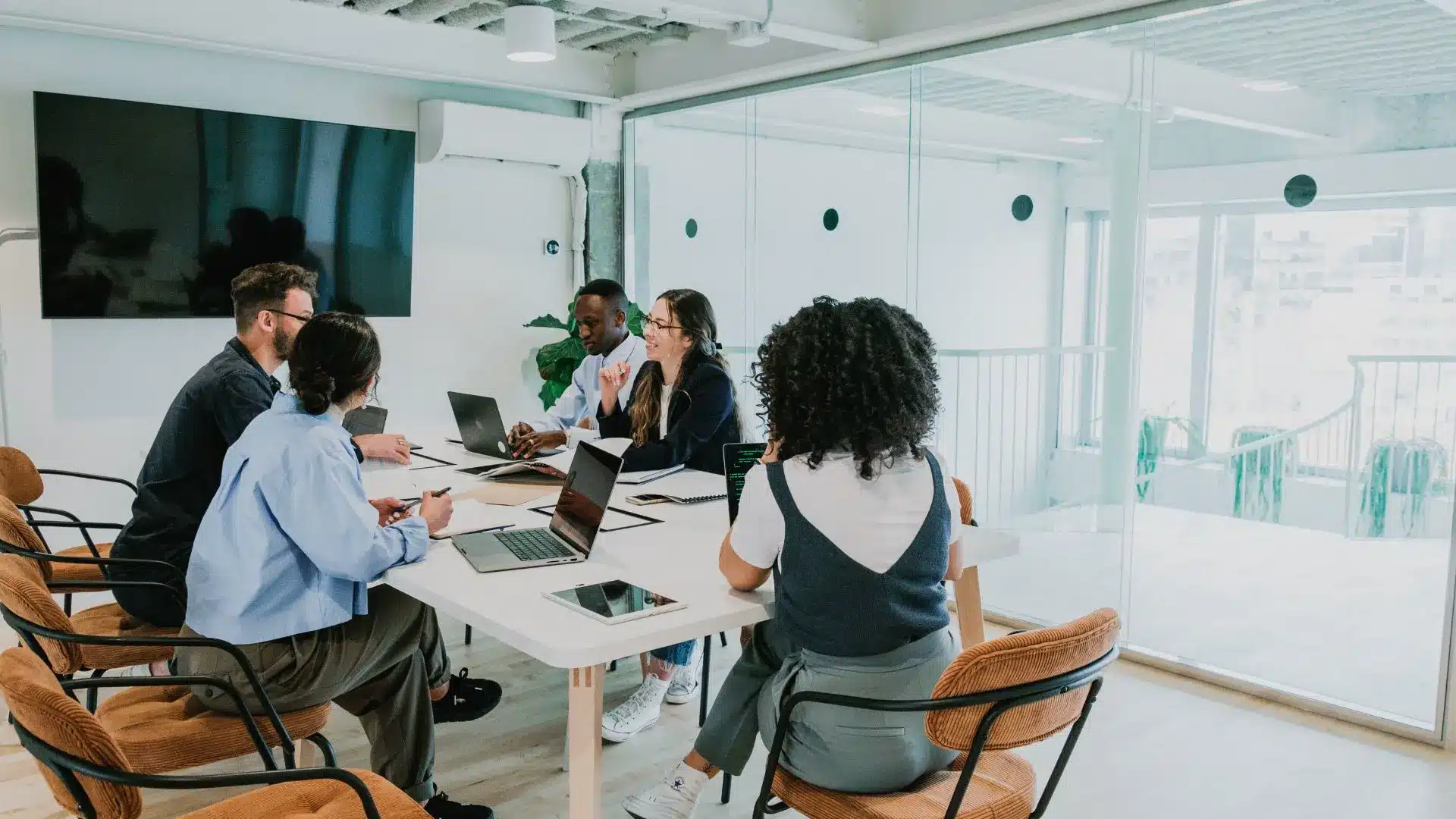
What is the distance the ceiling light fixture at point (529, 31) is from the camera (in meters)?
4.57

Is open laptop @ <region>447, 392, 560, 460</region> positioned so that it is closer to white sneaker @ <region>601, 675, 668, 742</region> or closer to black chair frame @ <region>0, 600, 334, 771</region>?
white sneaker @ <region>601, 675, 668, 742</region>

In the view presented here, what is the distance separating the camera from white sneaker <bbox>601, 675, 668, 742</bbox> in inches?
128

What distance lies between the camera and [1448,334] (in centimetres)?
332

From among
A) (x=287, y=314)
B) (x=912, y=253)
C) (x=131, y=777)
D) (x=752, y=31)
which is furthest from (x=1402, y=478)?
(x=131, y=777)

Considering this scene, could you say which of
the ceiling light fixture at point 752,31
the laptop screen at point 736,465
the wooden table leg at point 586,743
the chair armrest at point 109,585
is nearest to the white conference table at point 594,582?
the wooden table leg at point 586,743

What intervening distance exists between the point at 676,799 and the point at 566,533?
66cm

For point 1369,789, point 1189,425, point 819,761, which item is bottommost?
point 1369,789

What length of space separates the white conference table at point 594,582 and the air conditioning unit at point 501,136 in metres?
3.15

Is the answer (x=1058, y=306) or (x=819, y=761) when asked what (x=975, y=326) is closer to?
(x=1058, y=306)

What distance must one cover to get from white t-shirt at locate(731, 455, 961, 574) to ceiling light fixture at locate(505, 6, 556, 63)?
121 inches

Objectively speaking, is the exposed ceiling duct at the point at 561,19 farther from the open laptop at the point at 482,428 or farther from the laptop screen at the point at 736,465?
the laptop screen at the point at 736,465

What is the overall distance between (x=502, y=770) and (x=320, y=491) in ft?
3.83

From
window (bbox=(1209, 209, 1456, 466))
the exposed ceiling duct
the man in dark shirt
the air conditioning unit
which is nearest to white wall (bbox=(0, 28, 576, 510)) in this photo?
the air conditioning unit

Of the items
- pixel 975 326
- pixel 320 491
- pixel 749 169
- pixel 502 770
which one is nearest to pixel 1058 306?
pixel 975 326
